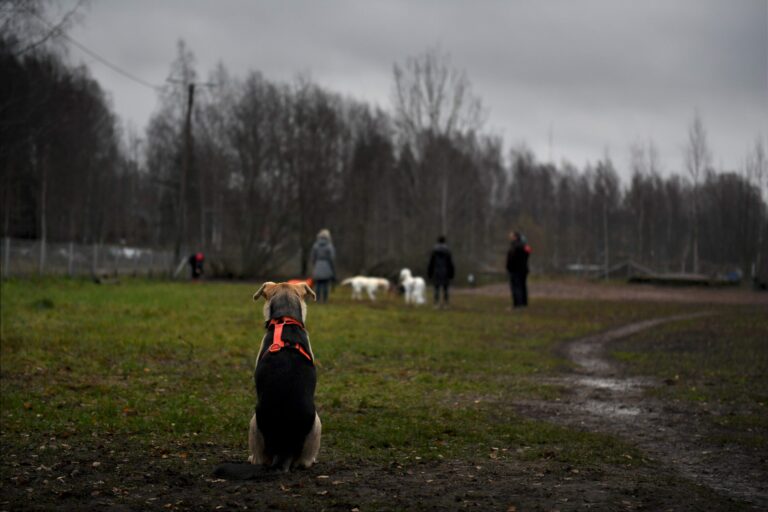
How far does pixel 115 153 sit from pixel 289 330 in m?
62.6

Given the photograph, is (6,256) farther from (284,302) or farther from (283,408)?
(283,408)

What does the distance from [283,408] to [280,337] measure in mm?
632

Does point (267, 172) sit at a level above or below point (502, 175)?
below

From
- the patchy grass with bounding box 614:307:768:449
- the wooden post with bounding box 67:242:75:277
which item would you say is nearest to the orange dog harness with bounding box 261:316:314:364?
the patchy grass with bounding box 614:307:768:449

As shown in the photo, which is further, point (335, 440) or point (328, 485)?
point (335, 440)

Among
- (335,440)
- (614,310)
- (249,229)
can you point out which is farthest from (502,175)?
(335,440)

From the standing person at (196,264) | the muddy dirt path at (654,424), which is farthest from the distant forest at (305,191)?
the muddy dirt path at (654,424)

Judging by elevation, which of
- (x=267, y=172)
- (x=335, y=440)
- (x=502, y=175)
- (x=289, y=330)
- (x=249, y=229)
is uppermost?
(x=502, y=175)

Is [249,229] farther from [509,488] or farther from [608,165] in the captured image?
[509,488]

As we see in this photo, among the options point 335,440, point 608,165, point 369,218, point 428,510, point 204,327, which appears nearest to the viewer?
point 428,510

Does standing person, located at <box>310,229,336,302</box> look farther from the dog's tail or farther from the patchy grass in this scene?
the dog's tail

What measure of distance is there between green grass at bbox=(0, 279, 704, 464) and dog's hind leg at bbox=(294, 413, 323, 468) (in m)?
0.75

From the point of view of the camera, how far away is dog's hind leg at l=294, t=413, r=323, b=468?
20.2 ft

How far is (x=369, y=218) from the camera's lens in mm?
61094
